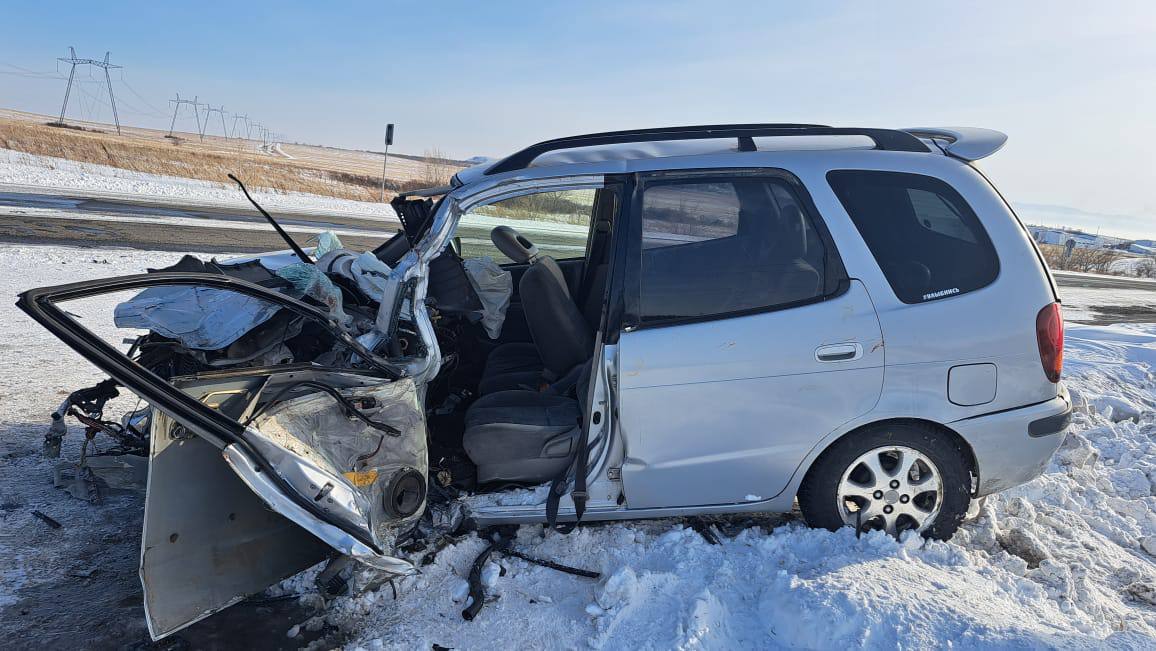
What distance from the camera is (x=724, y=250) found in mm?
3184

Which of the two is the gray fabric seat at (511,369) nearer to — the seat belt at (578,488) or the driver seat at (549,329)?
the driver seat at (549,329)

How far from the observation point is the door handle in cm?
309

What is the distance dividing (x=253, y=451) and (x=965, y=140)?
3.53 metres

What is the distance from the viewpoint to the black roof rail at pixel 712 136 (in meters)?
3.38

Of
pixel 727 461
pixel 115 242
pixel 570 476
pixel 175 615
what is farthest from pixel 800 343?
pixel 115 242

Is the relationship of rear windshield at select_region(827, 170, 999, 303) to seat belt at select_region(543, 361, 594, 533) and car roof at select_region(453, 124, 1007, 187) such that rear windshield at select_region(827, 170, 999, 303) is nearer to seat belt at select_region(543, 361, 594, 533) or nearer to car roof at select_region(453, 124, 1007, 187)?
car roof at select_region(453, 124, 1007, 187)

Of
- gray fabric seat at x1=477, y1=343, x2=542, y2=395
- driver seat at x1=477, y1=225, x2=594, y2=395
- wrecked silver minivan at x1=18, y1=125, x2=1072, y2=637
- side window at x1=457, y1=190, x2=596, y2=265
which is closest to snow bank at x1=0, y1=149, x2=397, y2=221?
side window at x1=457, y1=190, x2=596, y2=265

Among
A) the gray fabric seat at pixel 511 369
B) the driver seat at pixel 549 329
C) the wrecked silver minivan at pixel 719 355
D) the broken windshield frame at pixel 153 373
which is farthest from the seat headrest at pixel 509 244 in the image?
the broken windshield frame at pixel 153 373

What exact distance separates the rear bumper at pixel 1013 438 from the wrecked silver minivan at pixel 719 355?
1cm

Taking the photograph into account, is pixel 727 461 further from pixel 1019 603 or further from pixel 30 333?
pixel 30 333

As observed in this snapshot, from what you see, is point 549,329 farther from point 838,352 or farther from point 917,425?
point 917,425

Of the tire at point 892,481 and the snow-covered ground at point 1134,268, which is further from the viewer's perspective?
the snow-covered ground at point 1134,268

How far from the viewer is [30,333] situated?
638cm

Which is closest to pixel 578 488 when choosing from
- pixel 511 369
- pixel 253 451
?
pixel 511 369
